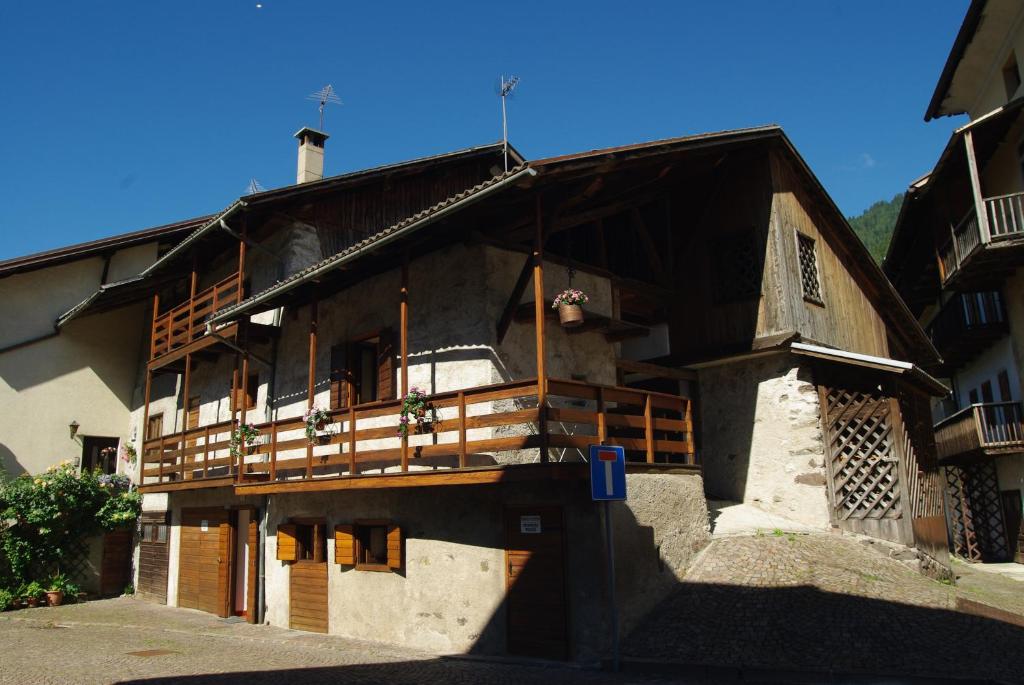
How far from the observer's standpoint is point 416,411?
10281 millimetres

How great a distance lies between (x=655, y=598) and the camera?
9.86 meters

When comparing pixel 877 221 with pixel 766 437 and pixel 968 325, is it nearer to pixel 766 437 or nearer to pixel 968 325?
pixel 968 325

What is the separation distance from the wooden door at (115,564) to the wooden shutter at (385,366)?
12.1 meters

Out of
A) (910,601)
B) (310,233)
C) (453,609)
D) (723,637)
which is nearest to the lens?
(723,637)

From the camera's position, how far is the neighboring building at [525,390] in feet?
32.1

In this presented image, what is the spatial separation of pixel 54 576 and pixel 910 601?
19.0 meters

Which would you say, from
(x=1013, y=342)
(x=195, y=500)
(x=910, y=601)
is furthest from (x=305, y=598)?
(x=1013, y=342)

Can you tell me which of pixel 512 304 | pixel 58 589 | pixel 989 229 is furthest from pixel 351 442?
pixel 989 229

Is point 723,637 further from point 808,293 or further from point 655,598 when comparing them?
point 808,293

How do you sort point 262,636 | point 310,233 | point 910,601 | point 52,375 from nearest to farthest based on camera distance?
1. point 910,601
2. point 262,636
3. point 310,233
4. point 52,375

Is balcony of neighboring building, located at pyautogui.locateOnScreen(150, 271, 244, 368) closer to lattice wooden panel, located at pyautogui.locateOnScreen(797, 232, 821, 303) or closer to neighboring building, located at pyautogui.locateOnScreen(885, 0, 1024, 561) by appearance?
lattice wooden panel, located at pyautogui.locateOnScreen(797, 232, 821, 303)

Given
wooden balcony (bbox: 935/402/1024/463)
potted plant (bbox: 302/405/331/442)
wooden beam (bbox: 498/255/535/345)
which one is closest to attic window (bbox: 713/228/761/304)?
wooden beam (bbox: 498/255/535/345)

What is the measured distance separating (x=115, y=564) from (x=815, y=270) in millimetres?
18978

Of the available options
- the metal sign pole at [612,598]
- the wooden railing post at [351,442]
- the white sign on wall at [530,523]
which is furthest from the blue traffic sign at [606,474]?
the wooden railing post at [351,442]
